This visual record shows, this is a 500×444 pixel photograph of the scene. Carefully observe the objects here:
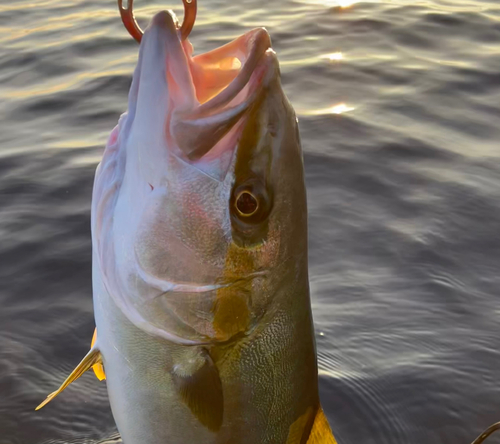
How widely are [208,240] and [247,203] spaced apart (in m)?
0.14

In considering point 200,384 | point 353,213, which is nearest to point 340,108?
point 353,213

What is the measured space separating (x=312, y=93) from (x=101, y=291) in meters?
5.07

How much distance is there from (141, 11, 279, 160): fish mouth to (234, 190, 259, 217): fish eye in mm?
146

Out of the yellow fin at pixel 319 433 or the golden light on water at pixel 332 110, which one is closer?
the yellow fin at pixel 319 433

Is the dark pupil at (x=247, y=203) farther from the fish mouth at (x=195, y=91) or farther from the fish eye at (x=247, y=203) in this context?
the fish mouth at (x=195, y=91)

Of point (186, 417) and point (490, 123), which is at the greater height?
point (186, 417)

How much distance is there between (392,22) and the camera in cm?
898

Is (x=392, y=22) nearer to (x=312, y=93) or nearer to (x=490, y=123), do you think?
(x=312, y=93)

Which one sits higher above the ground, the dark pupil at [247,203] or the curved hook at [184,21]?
the curved hook at [184,21]

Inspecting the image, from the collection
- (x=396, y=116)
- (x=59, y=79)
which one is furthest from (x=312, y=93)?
(x=59, y=79)

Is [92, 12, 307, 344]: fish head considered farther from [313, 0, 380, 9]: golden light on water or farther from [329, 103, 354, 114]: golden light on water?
[313, 0, 380, 9]: golden light on water

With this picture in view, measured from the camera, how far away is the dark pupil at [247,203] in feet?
6.13

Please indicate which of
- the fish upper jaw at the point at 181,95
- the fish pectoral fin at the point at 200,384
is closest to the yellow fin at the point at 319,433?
the fish pectoral fin at the point at 200,384

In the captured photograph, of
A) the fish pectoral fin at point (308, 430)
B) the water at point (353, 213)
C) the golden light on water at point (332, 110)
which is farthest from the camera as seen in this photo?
the golden light on water at point (332, 110)
